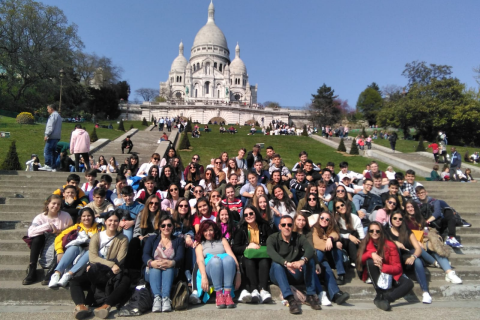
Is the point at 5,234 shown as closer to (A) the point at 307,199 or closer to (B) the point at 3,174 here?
(B) the point at 3,174

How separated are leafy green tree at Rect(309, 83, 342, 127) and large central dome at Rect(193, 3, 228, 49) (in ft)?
112

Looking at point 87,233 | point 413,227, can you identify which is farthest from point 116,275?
point 413,227

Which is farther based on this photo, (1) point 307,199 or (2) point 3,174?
(2) point 3,174

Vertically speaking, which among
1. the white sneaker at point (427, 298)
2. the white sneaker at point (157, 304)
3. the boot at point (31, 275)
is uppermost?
the boot at point (31, 275)

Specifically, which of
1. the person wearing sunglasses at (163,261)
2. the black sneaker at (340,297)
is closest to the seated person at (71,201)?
the person wearing sunglasses at (163,261)

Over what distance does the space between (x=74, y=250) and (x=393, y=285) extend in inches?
158

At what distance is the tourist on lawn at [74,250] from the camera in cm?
398

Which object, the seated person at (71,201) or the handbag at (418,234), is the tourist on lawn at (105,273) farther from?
the handbag at (418,234)

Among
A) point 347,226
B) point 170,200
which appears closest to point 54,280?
point 170,200

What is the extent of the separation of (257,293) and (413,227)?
2624 mm

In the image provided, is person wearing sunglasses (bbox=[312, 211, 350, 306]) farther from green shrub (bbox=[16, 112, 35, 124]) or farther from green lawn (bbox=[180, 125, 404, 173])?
green shrub (bbox=[16, 112, 35, 124])

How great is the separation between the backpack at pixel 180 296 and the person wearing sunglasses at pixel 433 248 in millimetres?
3198

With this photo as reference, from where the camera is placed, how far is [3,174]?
7.82 m

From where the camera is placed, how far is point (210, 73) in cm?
7144
